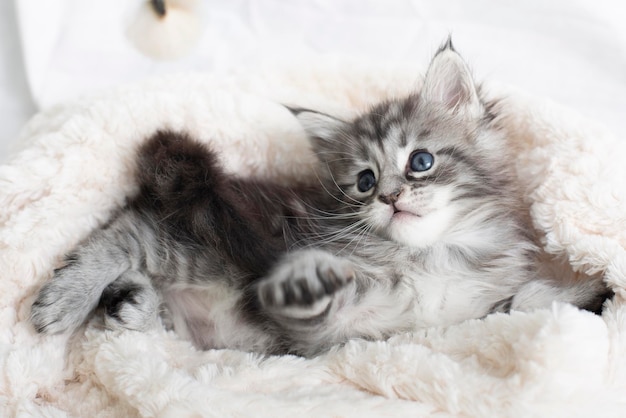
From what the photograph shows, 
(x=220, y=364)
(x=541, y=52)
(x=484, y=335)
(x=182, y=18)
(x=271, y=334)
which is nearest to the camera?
(x=484, y=335)

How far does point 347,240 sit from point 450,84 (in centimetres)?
58

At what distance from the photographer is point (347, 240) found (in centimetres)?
181

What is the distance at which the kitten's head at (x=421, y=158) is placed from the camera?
66.1 inches

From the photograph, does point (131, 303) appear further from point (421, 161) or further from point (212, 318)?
point (421, 161)

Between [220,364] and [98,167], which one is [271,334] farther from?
[98,167]

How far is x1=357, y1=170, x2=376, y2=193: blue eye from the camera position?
1845 mm

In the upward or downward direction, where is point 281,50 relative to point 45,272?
upward

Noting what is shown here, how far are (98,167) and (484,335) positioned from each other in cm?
126

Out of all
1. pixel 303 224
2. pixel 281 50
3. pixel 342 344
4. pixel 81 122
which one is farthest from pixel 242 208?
pixel 281 50

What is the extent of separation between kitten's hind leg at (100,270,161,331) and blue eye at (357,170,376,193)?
67 cm

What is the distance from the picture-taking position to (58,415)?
5.06 feet

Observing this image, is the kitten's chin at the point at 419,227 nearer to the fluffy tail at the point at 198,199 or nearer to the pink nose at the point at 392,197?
the pink nose at the point at 392,197

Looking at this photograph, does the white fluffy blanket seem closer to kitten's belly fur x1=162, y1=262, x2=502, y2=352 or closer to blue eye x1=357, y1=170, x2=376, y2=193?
kitten's belly fur x1=162, y1=262, x2=502, y2=352

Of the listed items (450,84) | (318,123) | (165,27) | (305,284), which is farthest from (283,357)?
(165,27)
